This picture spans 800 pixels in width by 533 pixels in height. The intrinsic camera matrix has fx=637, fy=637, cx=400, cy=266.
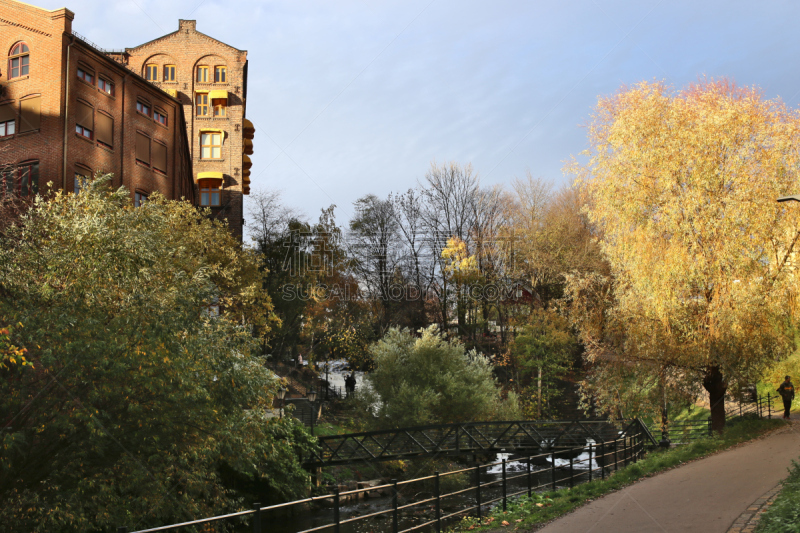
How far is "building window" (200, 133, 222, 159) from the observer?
50.0 meters

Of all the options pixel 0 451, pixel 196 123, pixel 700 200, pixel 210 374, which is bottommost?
pixel 0 451

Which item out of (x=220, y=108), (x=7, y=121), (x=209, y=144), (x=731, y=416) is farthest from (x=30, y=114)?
(x=731, y=416)

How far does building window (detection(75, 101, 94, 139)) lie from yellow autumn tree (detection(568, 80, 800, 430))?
23887 millimetres

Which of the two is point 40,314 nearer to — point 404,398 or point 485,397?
point 404,398

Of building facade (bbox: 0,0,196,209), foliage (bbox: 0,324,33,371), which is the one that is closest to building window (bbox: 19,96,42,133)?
building facade (bbox: 0,0,196,209)

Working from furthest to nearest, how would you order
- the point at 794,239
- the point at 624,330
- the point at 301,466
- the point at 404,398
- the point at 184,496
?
1. the point at 404,398
2. the point at 301,466
3. the point at 624,330
4. the point at 794,239
5. the point at 184,496

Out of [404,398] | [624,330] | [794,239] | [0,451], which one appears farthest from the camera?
[404,398]

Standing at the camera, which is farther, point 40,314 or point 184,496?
point 184,496

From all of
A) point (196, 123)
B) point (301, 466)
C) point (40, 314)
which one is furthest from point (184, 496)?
point (196, 123)

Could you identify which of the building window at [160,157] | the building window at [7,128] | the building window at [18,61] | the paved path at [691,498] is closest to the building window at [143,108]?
the building window at [160,157]

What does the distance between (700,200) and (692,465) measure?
28.8ft

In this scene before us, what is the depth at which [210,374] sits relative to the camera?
16.3m

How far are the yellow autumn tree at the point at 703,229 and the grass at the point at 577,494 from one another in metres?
2.80

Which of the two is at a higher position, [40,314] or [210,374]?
[40,314]
